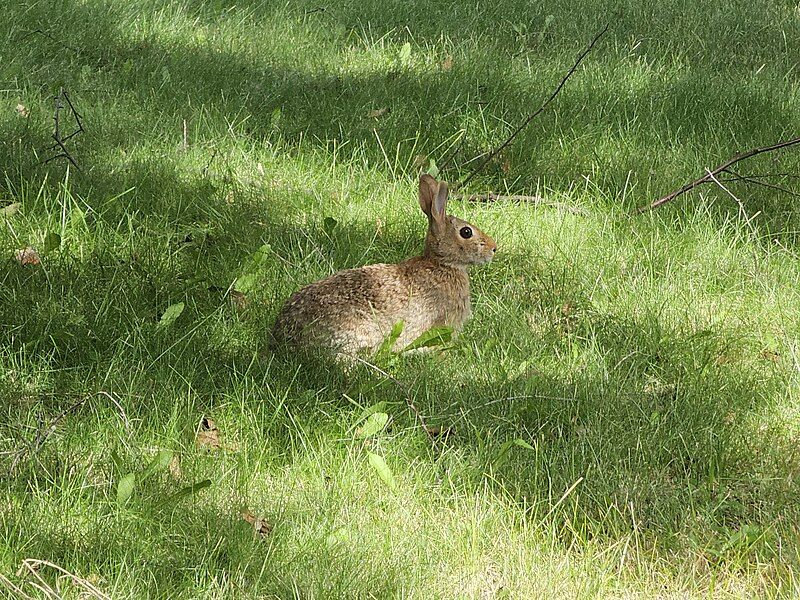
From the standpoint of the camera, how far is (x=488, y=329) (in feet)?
15.7

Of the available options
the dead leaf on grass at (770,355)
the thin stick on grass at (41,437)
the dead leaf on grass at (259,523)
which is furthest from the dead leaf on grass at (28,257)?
the dead leaf on grass at (770,355)

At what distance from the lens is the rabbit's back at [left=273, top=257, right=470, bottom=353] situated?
14.5 feet

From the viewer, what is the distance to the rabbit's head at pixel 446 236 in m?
4.99

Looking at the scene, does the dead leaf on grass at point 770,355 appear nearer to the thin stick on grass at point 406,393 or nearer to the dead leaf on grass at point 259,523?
the thin stick on grass at point 406,393

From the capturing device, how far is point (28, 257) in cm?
496

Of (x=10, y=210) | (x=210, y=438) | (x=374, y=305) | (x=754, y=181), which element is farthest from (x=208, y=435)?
(x=754, y=181)

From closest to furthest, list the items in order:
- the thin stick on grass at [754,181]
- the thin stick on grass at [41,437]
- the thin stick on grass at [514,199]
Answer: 1. the thin stick on grass at [41,437]
2. the thin stick on grass at [754,181]
3. the thin stick on grass at [514,199]

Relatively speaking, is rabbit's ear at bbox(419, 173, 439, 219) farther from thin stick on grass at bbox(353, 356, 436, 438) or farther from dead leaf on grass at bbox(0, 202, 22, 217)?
dead leaf on grass at bbox(0, 202, 22, 217)

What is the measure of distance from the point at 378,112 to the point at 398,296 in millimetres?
2194

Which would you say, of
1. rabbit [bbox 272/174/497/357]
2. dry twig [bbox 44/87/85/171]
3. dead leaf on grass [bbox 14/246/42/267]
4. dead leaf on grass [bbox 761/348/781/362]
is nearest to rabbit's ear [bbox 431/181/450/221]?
rabbit [bbox 272/174/497/357]

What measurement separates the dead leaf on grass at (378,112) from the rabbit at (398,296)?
1693mm

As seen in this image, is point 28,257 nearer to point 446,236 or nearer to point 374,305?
point 374,305

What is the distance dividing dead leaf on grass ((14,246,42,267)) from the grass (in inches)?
2.8

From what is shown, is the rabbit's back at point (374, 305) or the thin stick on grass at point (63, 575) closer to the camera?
the thin stick on grass at point (63, 575)
